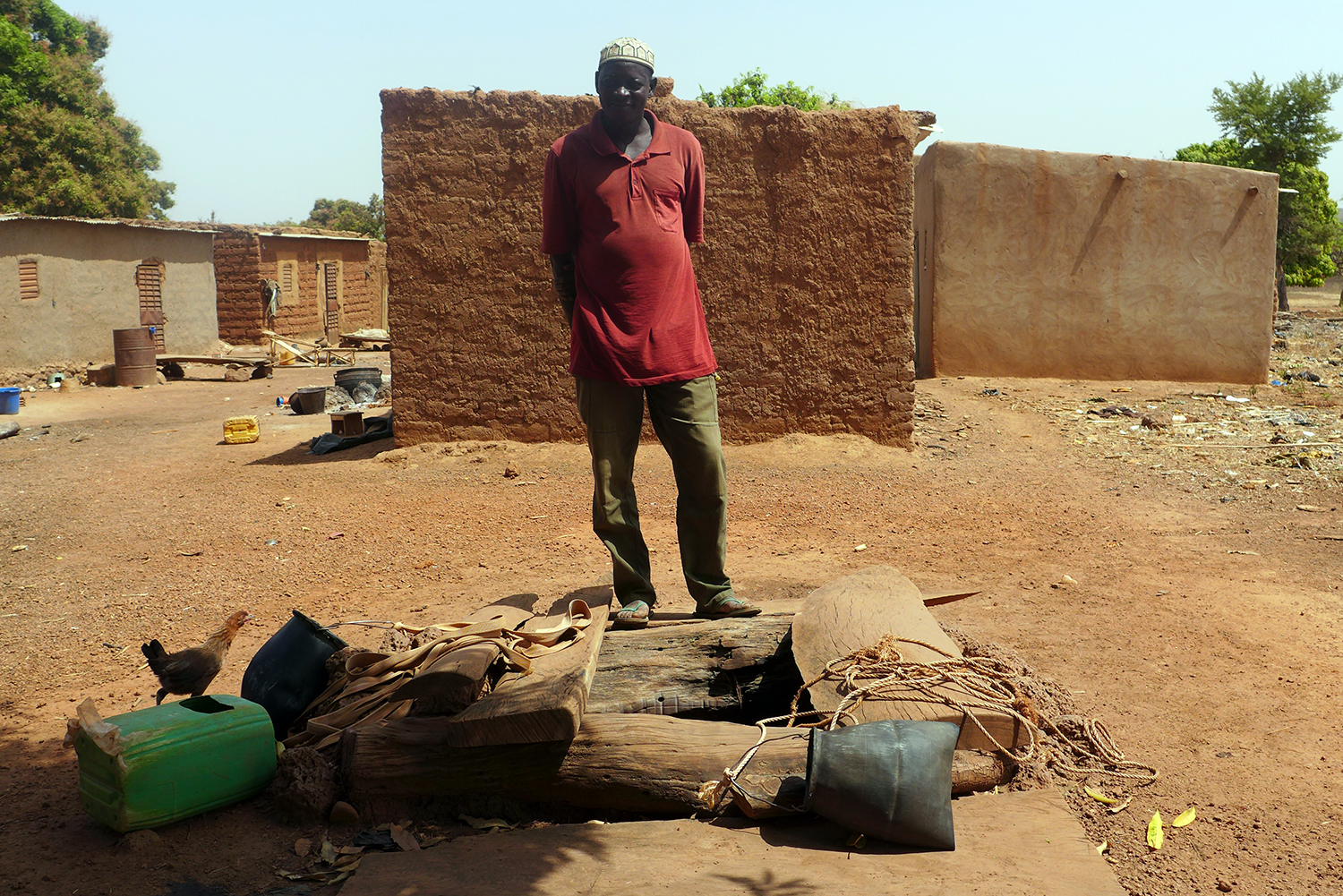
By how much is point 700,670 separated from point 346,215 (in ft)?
139

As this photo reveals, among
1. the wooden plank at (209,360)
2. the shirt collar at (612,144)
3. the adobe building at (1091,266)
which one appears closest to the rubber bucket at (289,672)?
the shirt collar at (612,144)

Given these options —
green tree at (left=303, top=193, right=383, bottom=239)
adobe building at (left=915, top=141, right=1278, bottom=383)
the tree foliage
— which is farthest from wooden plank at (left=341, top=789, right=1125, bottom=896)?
green tree at (left=303, top=193, right=383, bottom=239)

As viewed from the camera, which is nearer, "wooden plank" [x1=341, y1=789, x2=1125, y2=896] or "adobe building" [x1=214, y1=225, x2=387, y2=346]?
"wooden plank" [x1=341, y1=789, x2=1125, y2=896]

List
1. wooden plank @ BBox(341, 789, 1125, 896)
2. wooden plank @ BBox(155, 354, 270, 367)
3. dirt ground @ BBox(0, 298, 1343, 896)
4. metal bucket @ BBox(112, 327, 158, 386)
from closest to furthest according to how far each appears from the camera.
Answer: wooden plank @ BBox(341, 789, 1125, 896)
dirt ground @ BBox(0, 298, 1343, 896)
metal bucket @ BBox(112, 327, 158, 386)
wooden plank @ BBox(155, 354, 270, 367)

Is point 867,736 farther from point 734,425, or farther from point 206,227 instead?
point 206,227

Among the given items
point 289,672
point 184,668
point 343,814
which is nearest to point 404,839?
point 343,814

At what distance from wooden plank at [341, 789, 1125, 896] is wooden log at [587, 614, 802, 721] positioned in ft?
1.89

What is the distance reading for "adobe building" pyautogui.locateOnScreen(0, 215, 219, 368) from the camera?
14.4 meters

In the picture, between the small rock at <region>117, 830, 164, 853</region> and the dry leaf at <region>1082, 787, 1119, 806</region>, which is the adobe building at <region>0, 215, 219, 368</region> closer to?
the small rock at <region>117, 830, 164, 853</region>

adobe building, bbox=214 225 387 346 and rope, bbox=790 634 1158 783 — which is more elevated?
adobe building, bbox=214 225 387 346

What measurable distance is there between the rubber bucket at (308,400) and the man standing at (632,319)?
7958mm

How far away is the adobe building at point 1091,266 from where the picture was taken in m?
11.3

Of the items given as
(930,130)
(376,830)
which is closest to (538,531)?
(376,830)

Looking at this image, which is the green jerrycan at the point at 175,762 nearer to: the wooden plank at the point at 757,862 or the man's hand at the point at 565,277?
the wooden plank at the point at 757,862
